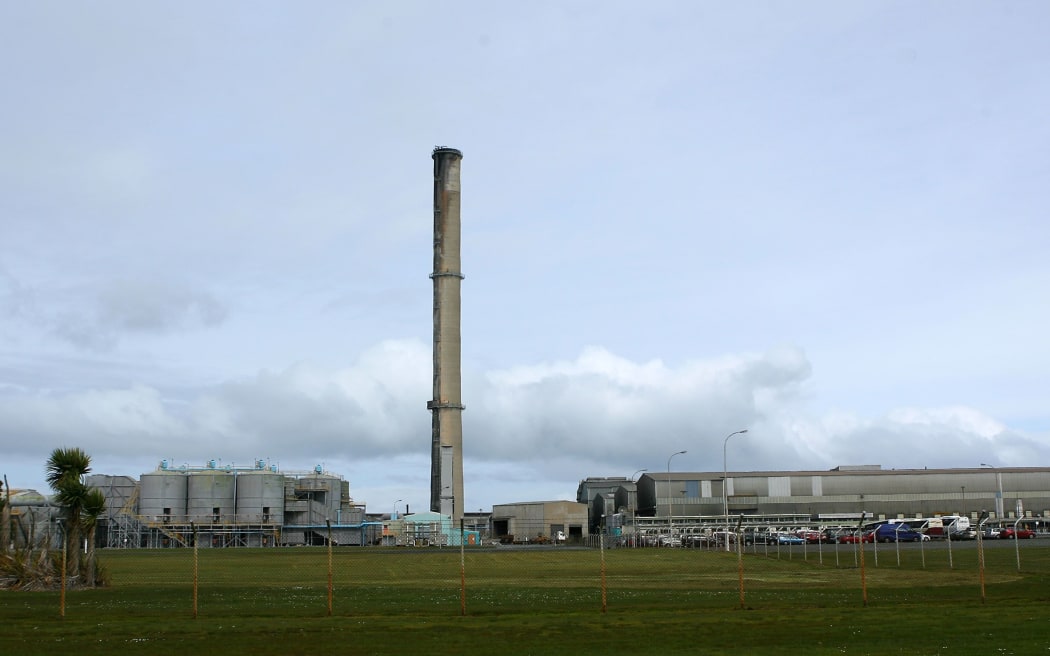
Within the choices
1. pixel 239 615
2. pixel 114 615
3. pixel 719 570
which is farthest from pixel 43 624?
pixel 719 570

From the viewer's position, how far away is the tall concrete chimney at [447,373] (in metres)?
131

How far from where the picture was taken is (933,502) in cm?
13825

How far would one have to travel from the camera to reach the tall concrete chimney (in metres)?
131

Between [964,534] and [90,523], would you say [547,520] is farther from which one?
[90,523]

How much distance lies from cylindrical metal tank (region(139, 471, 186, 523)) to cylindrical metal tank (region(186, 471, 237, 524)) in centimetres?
161

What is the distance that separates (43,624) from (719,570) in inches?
1437

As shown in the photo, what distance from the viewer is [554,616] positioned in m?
27.3

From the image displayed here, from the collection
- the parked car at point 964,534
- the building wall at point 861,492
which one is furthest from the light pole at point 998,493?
the parked car at point 964,534

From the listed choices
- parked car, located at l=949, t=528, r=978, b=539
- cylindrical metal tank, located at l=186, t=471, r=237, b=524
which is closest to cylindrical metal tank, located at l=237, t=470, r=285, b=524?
cylindrical metal tank, located at l=186, t=471, r=237, b=524

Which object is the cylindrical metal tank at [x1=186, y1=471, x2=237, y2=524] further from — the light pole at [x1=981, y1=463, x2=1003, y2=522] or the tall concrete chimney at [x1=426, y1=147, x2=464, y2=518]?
the light pole at [x1=981, y1=463, x2=1003, y2=522]

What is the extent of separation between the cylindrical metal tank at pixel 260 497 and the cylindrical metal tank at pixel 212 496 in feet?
3.82

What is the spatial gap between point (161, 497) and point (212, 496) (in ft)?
22.2

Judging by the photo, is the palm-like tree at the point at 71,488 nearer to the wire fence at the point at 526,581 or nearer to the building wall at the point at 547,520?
the wire fence at the point at 526,581

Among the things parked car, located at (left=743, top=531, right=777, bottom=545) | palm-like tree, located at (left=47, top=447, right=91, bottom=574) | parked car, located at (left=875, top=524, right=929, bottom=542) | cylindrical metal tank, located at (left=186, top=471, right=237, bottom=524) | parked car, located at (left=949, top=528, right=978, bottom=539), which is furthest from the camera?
cylindrical metal tank, located at (left=186, top=471, right=237, bottom=524)
